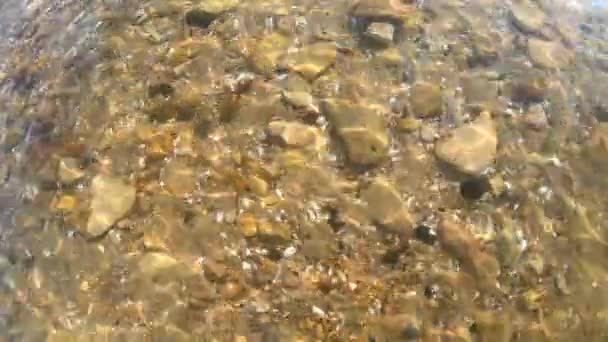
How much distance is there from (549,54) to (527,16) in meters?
0.37

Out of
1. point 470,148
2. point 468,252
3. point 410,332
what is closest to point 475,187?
point 470,148

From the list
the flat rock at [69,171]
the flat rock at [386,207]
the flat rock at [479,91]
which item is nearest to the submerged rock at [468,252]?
the flat rock at [386,207]

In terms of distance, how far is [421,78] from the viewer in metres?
3.58

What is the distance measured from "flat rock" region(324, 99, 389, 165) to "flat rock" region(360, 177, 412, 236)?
0.51 ft

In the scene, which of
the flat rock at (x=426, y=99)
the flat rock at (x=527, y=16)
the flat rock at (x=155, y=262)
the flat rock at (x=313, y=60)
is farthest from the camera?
the flat rock at (x=527, y=16)

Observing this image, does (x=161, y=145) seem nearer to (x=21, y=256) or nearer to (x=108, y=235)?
(x=108, y=235)

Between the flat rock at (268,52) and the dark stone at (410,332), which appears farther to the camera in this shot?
the flat rock at (268,52)

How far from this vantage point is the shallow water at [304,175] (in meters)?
2.81

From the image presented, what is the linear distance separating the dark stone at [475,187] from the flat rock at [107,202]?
1.74 meters

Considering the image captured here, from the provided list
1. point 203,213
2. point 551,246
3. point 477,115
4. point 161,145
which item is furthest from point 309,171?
point 551,246

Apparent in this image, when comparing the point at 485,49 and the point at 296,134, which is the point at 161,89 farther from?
the point at 485,49

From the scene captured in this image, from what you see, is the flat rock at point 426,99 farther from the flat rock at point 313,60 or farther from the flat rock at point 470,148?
the flat rock at point 313,60

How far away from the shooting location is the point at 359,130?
3281mm

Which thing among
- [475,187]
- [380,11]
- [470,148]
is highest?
[380,11]
